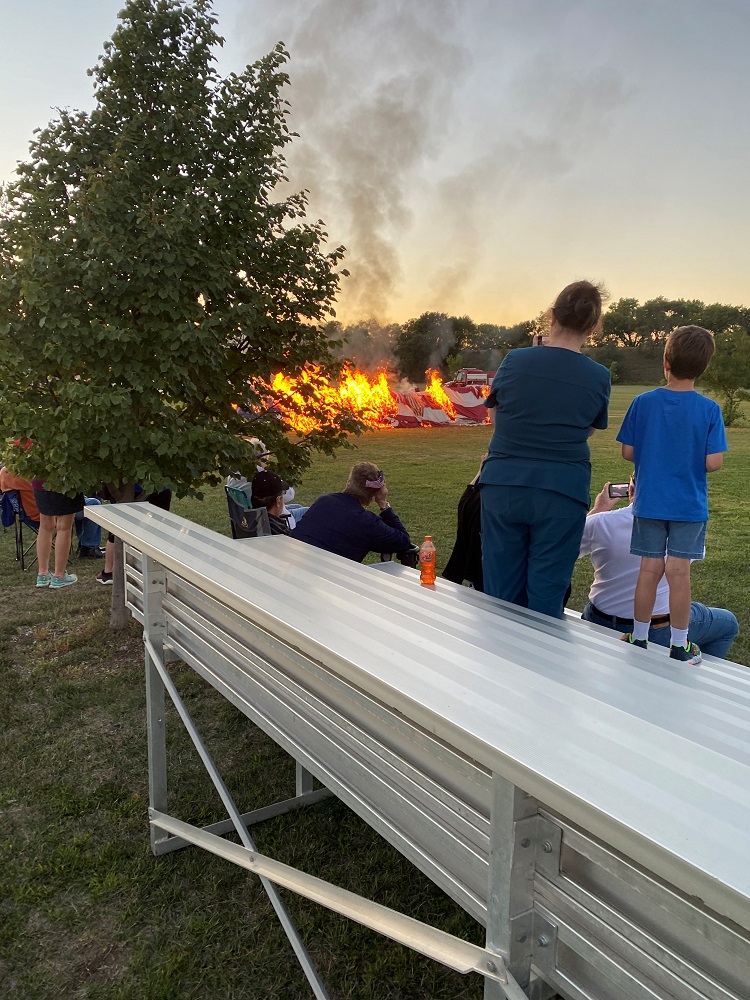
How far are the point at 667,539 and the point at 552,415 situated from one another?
122 centimetres

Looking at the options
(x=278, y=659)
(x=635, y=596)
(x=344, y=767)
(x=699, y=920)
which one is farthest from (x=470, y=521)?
(x=699, y=920)

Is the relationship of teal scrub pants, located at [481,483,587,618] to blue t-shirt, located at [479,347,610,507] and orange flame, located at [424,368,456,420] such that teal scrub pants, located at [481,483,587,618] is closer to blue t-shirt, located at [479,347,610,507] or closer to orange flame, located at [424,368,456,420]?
blue t-shirt, located at [479,347,610,507]

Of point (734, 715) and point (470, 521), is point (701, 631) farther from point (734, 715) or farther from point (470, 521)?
point (734, 715)

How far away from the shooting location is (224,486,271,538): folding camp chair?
5.23 metres

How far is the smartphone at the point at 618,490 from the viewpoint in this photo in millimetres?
3766

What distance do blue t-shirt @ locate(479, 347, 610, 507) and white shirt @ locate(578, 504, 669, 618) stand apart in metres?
1.05

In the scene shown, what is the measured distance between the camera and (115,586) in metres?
5.52

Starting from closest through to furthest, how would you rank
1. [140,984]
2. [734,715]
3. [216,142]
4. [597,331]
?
1. [734,715]
2. [140,984]
3. [597,331]
4. [216,142]

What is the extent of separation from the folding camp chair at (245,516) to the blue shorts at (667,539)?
2.54 meters

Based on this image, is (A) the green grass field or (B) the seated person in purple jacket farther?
(B) the seated person in purple jacket

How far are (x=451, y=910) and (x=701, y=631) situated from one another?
79.2 inches

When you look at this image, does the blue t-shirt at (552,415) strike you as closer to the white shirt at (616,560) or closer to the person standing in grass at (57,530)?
the white shirt at (616,560)

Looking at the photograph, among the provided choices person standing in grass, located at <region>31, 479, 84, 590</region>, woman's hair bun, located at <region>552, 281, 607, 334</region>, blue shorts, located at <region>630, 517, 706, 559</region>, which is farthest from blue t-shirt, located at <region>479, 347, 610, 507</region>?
person standing in grass, located at <region>31, 479, 84, 590</region>

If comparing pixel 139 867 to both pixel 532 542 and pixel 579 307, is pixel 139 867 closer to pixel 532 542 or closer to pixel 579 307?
pixel 532 542
